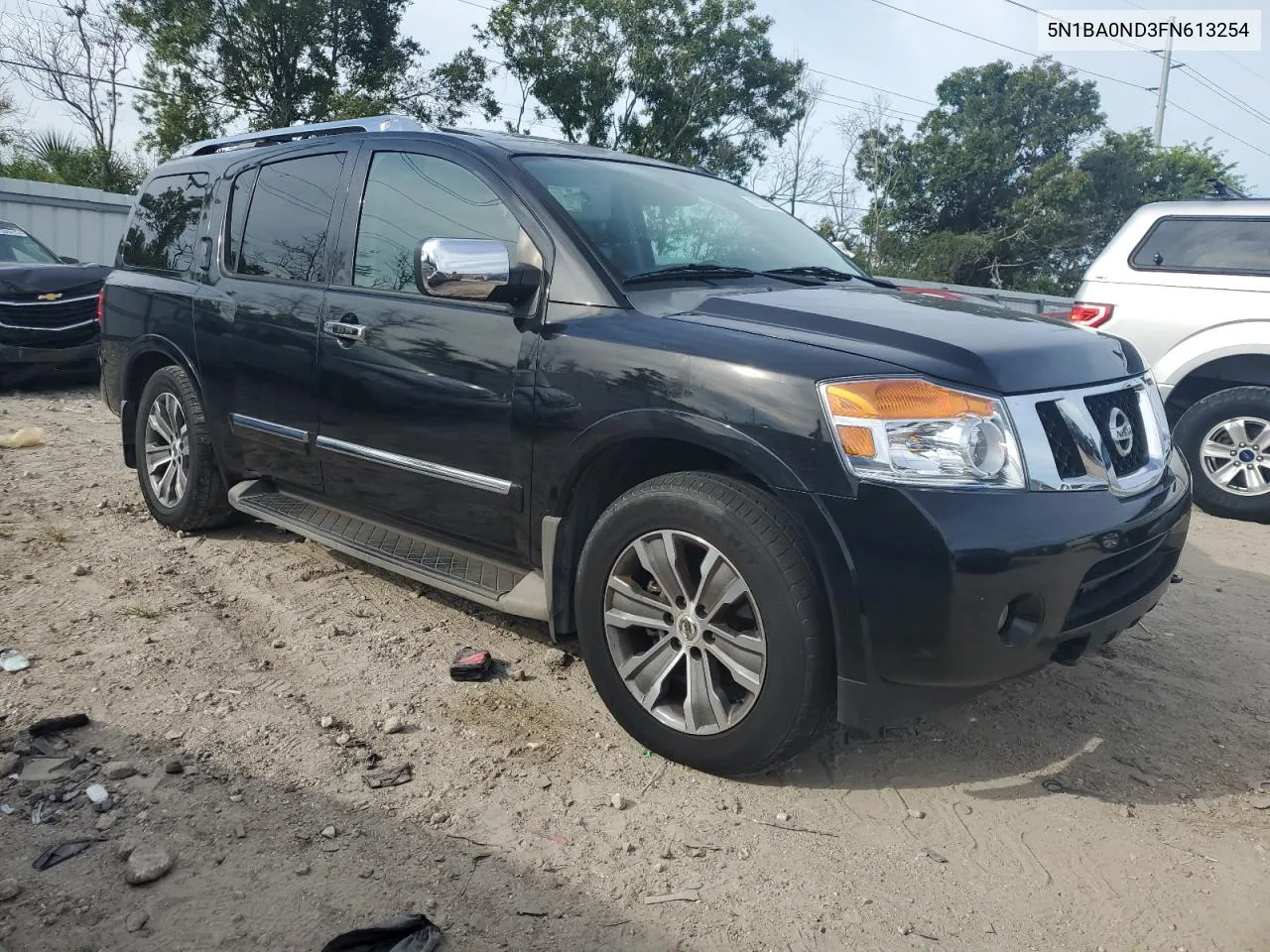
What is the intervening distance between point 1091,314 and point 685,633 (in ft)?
17.3

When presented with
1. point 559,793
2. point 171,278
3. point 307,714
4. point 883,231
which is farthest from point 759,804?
point 883,231

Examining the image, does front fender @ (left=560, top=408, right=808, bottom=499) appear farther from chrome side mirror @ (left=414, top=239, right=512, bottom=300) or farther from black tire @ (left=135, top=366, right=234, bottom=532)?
black tire @ (left=135, top=366, right=234, bottom=532)

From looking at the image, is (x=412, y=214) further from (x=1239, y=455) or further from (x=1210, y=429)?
(x=1239, y=455)

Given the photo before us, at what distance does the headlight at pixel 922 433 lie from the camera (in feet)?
8.13

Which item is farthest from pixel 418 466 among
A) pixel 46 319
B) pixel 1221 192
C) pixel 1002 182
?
pixel 1002 182

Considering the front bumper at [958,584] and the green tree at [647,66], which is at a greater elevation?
the green tree at [647,66]

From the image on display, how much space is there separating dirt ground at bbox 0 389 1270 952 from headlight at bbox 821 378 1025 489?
3.15 feet

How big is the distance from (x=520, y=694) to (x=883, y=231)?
34395mm

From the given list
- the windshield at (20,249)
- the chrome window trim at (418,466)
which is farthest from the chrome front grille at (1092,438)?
the windshield at (20,249)

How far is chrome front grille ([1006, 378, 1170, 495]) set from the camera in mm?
2568

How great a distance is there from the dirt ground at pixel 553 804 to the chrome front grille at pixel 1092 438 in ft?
2.92

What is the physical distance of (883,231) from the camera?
116 ft

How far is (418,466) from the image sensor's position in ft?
11.6

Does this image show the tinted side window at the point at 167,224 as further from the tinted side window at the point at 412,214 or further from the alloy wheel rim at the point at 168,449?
the tinted side window at the point at 412,214
